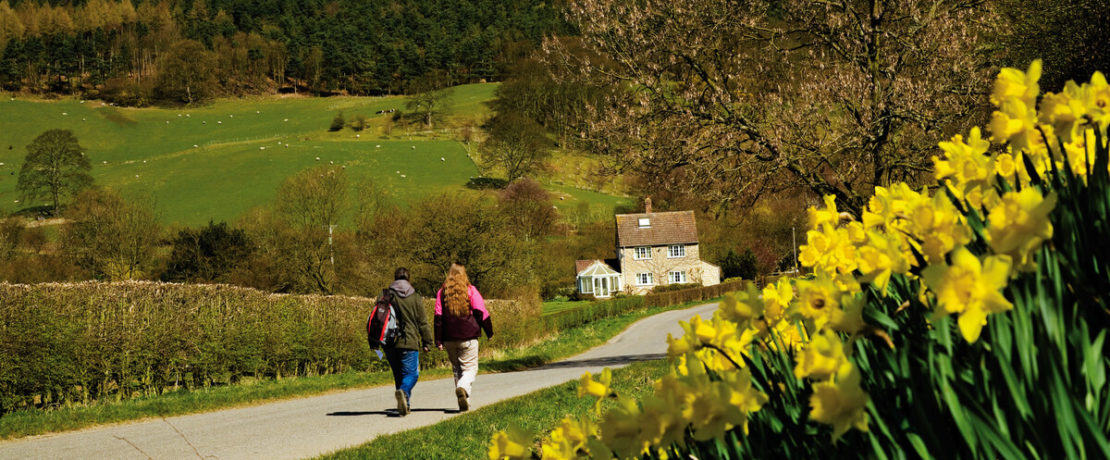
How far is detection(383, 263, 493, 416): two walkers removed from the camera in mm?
9805

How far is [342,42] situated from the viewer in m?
150

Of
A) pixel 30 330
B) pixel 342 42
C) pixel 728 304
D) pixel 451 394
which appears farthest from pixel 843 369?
pixel 342 42

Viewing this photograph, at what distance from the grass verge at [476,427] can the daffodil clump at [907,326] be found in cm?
446

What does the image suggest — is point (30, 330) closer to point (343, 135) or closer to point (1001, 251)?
point (1001, 251)

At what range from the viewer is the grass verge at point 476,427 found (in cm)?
692

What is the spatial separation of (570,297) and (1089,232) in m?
60.0

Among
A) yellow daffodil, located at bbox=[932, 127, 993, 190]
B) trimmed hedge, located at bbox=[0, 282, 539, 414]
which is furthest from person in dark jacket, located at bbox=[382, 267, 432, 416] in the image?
yellow daffodil, located at bbox=[932, 127, 993, 190]

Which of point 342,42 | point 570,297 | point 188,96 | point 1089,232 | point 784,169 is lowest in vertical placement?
point 570,297

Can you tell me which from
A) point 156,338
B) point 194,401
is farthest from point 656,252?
point 194,401

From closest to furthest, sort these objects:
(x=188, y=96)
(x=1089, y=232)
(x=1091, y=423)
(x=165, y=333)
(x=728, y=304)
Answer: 1. (x=1091, y=423)
2. (x=1089, y=232)
3. (x=728, y=304)
4. (x=165, y=333)
5. (x=188, y=96)

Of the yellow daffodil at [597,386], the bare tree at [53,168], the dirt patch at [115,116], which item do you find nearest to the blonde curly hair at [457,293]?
the yellow daffodil at [597,386]

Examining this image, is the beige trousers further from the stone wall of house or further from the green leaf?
the stone wall of house

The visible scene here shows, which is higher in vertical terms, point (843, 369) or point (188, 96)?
point (188, 96)

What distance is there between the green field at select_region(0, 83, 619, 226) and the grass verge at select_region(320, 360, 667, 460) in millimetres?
49945
